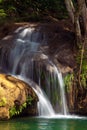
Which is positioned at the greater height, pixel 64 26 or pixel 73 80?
pixel 64 26

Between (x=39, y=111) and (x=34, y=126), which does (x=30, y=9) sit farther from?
(x=34, y=126)

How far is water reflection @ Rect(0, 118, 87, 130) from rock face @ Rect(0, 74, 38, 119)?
1.53ft

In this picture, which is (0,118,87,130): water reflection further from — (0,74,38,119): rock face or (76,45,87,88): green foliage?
(76,45,87,88): green foliage

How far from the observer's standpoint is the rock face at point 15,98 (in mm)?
15570

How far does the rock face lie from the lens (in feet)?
51.1

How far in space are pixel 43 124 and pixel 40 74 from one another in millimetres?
4155

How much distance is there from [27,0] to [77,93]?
1185cm

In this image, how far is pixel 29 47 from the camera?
20.8 meters

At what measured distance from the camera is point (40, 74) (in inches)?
726

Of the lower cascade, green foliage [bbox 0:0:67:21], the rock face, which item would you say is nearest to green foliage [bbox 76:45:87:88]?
the lower cascade

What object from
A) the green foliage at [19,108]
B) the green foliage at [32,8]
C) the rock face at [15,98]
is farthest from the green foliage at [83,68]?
the green foliage at [32,8]

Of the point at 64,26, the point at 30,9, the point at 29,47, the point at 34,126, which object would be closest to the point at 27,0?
the point at 30,9

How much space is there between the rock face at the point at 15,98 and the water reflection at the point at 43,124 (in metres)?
0.47

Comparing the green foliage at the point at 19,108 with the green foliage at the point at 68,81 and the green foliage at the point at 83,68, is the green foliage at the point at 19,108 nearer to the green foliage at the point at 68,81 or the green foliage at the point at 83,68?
the green foliage at the point at 68,81
